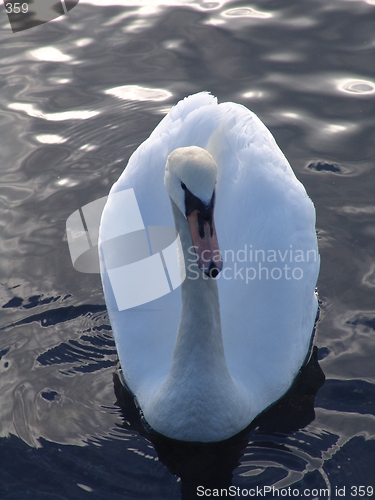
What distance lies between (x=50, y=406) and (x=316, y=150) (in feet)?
15.8

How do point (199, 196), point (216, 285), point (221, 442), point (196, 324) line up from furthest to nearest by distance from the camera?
1. point (221, 442)
2. point (196, 324)
3. point (216, 285)
4. point (199, 196)

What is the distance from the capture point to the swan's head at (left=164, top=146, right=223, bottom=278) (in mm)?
4633

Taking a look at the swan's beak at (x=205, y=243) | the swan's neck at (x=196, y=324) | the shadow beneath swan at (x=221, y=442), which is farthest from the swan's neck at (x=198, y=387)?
the swan's beak at (x=205, y=243)

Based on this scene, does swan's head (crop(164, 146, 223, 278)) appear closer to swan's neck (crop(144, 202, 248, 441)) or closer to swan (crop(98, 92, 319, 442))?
swan (crop(98, 92, 319, 442))

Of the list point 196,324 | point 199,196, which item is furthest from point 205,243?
point 196,324

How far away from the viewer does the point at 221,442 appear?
6012 mm

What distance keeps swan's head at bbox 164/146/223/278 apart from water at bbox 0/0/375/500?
2.10 metres

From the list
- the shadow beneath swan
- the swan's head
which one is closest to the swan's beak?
the swan's head

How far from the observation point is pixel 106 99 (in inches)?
408

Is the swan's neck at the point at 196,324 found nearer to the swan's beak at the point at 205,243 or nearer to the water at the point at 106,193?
the swan's beak at the point at 205,243

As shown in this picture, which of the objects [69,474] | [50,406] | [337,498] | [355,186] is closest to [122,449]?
[69,474]

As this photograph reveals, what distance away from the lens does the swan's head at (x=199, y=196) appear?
15.2ft

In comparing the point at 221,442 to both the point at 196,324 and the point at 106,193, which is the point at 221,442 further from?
the point at 106,193

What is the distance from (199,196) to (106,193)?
438 centimetres
